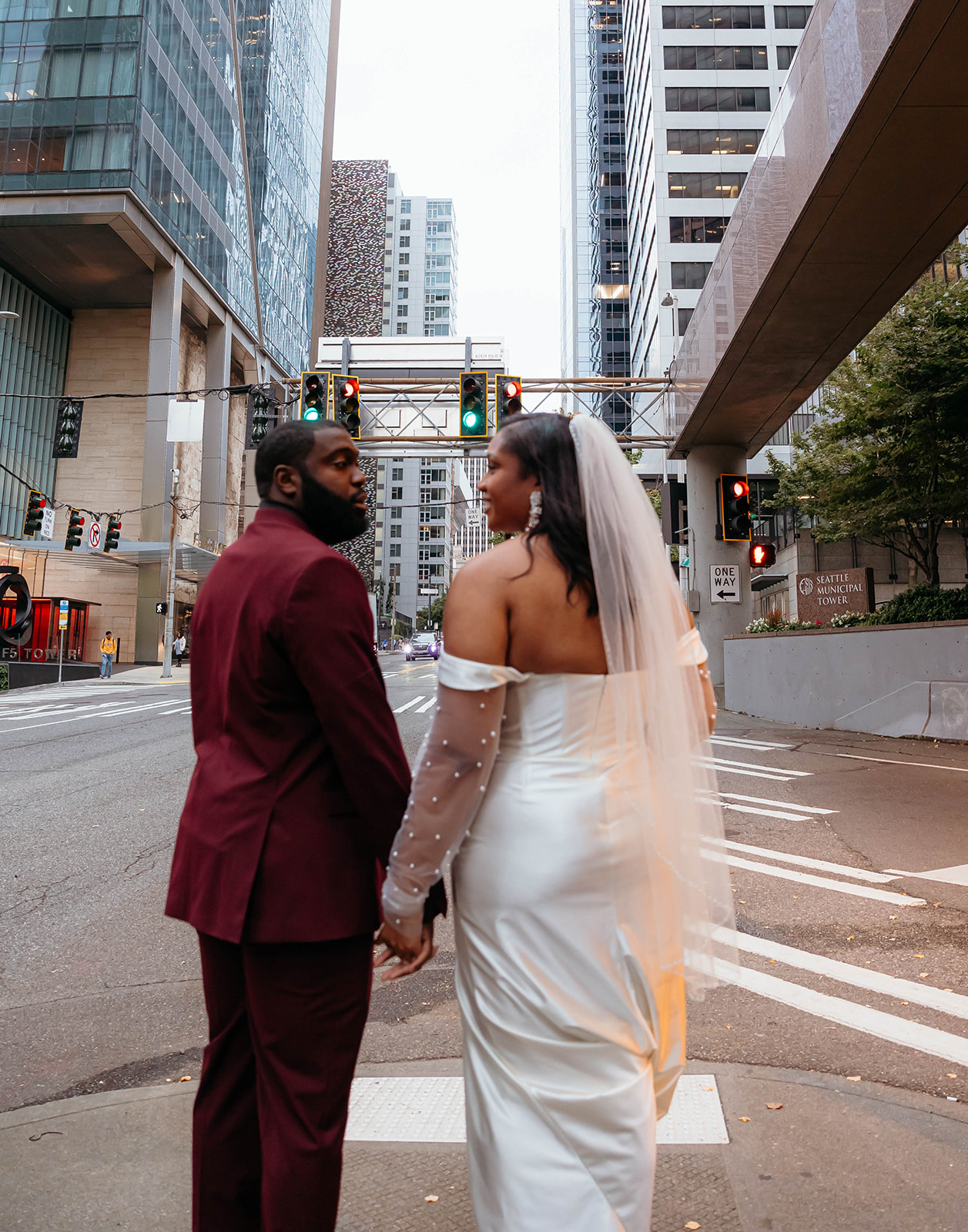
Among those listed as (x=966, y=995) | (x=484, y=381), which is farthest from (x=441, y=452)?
(x=966, y=995)

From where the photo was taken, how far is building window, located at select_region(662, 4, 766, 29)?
51594mm

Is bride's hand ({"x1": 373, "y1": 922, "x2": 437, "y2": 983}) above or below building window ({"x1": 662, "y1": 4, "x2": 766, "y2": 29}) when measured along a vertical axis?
below

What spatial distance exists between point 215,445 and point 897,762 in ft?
144

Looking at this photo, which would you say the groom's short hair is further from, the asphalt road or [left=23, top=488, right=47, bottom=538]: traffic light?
[left=23, top=488, right=47, bottom=538]: traffic light

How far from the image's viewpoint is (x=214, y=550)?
4478 cm

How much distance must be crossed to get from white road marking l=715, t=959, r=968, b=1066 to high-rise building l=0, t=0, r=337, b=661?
31985mm

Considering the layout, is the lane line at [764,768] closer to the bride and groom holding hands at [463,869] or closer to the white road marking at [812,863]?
the white road marking at [812,863]

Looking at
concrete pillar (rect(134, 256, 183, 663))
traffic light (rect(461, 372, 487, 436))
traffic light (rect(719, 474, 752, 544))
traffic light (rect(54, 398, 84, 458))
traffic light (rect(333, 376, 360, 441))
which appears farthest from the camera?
concrete pillar (rect(134, 256, 183, 663))

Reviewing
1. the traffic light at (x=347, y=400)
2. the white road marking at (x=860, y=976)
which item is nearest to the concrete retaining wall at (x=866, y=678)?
the traffic light at (x=347, y=400)

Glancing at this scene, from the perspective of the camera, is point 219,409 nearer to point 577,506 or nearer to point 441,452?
point 441,452

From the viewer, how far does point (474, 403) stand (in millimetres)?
17797

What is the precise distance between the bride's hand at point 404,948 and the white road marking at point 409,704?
16535mm

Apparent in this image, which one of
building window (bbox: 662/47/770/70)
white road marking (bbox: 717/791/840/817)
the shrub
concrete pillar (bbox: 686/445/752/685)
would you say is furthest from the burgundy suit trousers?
building window (bbox: 662/47/770/70)

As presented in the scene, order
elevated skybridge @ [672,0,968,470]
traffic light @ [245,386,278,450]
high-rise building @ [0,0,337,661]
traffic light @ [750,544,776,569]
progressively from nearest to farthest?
elevated skybridge @ [672,0,968,470] → traffic light @ [750,544,776,569] → traffic light @ [245,386,278,450] → high-rise building @ [0,0,337,661]
